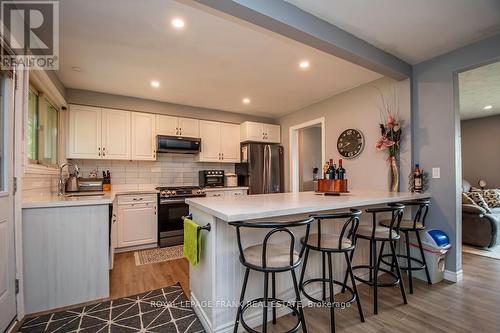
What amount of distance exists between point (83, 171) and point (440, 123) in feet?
16.4

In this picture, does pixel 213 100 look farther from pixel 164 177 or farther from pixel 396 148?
pixel 396 148

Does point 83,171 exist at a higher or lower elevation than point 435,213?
higher

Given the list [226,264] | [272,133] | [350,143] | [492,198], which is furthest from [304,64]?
[492,198]

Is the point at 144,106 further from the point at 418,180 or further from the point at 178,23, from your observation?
the point at 418,180

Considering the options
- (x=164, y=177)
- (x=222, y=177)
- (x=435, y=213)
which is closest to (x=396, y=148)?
(x=435, y=213)

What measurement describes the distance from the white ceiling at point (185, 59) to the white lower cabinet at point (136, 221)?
1.73 metres

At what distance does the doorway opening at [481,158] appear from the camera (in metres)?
3.38

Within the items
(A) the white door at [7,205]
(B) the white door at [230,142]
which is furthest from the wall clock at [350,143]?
(A) the white door at [7,205]

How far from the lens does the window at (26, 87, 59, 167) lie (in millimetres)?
2523

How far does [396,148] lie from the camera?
2.85 metres

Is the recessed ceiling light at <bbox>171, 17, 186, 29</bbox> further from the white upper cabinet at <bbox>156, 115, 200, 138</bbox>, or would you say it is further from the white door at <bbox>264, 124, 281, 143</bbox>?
the white door at <bbox>264, 124, 281, 143</bbox>

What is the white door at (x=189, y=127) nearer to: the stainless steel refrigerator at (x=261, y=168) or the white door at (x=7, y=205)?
the stainless steel refrigerator at (x=261, y=168)

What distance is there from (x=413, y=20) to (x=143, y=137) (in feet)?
12.6

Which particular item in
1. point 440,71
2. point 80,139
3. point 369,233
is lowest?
point 369,233
